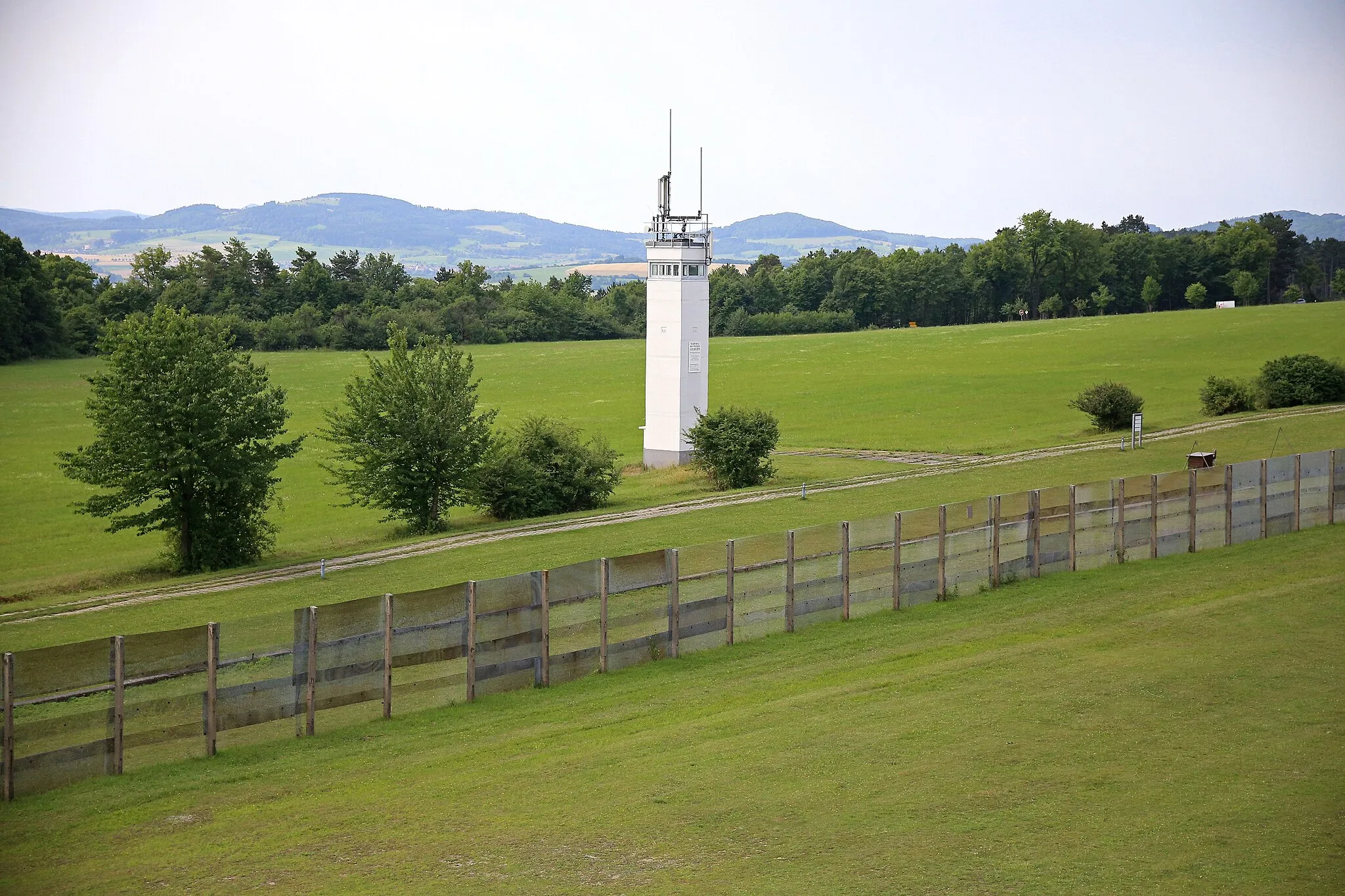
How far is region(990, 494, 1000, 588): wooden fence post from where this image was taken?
25198mm

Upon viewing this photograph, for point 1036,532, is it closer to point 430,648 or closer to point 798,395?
point 430,648

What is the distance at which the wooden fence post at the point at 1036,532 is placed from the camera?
1019 inches

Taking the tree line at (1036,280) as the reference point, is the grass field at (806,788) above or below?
below

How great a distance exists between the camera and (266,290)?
16038 cm

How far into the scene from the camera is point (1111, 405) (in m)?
56.4

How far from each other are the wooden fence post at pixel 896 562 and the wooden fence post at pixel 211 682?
12556 millimetres

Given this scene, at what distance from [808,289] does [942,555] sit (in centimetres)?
15727

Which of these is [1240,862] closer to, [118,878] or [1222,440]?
[118,878]

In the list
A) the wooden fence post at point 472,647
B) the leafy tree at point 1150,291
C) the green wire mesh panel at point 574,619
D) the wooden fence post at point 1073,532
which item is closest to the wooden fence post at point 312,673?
the wooden fence post at point 472,647

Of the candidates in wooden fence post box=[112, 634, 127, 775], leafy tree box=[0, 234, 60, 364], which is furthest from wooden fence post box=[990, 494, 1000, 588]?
leafy tree box=[0, 234, 60, 364]

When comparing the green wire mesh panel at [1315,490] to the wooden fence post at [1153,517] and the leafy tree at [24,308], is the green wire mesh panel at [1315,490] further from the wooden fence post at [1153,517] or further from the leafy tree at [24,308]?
the leafy tree at [24,308]

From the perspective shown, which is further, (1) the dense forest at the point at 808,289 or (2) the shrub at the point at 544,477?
(1) the dense forest at the point at 808,289

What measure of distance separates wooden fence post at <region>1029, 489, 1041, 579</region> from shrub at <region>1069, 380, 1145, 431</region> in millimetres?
32153

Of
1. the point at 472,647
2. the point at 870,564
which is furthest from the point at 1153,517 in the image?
the point at 472,647
